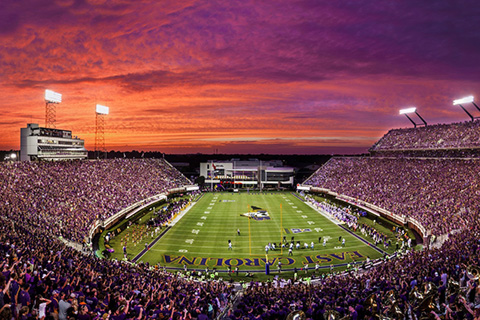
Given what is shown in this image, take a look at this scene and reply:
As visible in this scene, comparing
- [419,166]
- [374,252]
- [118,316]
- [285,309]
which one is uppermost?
[419,166]

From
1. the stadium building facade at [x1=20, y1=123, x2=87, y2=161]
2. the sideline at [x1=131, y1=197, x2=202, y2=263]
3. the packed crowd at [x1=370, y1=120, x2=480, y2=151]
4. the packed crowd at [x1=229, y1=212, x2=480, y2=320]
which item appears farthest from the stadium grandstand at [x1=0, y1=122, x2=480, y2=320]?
the stadium building facade at [x1=20, y1=123, x2=87, y2=161]

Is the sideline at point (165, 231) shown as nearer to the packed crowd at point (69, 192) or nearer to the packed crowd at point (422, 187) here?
the packed crowd at point (69, 192)

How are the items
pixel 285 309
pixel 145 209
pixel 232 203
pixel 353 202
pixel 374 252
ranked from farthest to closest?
pixel 232 203
pixel 353 202
pixel 145 209
pixel 374 252
pixel 285 309

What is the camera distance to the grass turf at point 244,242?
87.6 feet

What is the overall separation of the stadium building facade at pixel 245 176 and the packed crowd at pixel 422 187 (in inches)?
721

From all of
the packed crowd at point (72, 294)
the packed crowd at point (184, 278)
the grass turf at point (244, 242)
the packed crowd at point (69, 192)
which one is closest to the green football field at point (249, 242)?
the grass turf at point (244, 242)

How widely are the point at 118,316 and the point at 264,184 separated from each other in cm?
7680

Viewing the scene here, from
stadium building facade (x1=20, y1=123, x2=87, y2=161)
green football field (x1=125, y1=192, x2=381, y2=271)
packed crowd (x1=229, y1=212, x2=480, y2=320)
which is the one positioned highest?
stadium building facade (x1=20, y1=123, x2=87, y2=161)

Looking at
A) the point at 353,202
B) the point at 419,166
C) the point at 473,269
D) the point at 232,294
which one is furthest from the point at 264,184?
the point at 473,269

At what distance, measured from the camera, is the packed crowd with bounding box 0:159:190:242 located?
88.1 ft

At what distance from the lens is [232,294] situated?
16.7 meters

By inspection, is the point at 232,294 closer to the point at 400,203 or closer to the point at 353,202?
the point at 400,203

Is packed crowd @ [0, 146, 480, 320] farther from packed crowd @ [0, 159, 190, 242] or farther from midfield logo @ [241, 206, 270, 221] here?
midfield logo @ [241, 206, 270, 221]

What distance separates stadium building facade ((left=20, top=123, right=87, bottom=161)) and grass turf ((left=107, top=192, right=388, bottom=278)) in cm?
3012
